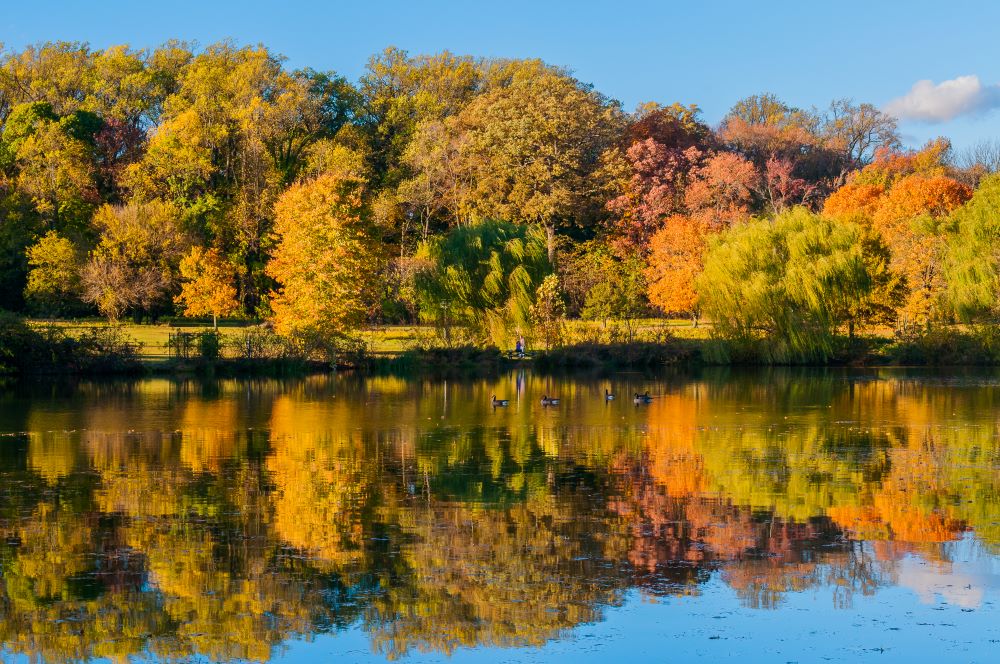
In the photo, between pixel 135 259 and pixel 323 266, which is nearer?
pixel 323 266

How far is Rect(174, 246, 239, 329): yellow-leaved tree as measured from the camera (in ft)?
198

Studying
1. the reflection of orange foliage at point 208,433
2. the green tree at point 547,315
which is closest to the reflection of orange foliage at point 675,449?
the reflection of orange foliage at point 208,433

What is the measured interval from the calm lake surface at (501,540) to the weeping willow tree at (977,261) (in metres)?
23.3

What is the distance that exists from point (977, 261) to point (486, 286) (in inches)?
786

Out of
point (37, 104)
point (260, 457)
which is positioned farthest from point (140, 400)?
point (37, 104)

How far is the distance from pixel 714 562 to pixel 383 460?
29.6 ft

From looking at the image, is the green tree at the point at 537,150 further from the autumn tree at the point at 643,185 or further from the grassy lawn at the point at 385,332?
the grassy lawn at the point at 385,332

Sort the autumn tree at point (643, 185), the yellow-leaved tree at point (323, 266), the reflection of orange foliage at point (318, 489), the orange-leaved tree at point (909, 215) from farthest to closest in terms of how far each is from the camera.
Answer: the autumn tree at point (643, 185), the orange-leaved tree at point (909, 215), the yellow-leaved tree at point (323, 266), the reflection of orange foliage at point (318, 489)

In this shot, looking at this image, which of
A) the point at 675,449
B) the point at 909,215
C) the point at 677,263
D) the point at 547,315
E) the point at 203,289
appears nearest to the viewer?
the point at 675,449

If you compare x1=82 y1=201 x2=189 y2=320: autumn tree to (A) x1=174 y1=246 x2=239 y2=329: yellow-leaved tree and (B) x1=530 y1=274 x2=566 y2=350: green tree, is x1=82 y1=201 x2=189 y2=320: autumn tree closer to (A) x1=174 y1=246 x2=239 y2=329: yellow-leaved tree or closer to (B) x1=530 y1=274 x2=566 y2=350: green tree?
(A) x1=174 y1=246 x2=239 y2=329: yellow-leaved tree

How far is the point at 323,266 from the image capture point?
46.0m

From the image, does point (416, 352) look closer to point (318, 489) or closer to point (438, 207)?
point (438, 207)

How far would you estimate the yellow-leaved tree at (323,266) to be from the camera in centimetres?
4553

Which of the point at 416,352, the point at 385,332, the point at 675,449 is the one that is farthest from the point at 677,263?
the point at 675,449
